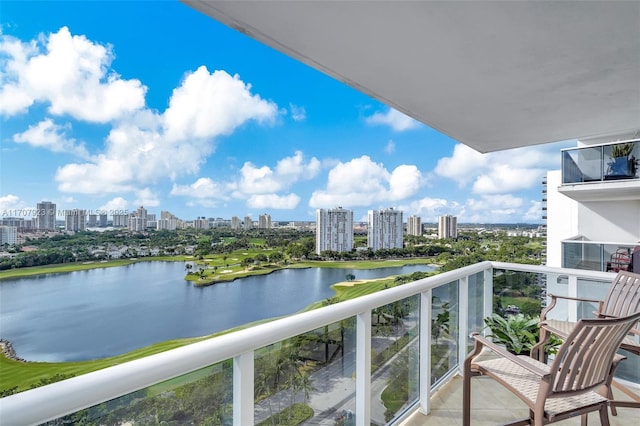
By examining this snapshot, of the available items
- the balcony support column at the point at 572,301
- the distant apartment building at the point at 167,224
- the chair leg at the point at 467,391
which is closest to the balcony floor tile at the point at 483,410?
the chair leg at the point at 467,391

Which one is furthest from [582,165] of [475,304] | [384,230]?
[384,230]

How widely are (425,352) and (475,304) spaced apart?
1.06m

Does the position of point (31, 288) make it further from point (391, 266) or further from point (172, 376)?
point (391, 266)

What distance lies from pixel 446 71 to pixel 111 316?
1197 centimetres

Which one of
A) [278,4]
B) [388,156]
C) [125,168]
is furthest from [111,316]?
[388,156]

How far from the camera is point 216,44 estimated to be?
781 inches

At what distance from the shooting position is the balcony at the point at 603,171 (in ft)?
23.6

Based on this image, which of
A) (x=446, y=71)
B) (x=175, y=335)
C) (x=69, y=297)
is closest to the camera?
(x=446, y=71)

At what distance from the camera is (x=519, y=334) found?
9.58 feet

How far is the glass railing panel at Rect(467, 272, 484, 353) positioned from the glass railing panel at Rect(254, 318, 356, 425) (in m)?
1.81

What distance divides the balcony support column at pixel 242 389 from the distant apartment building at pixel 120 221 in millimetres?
8318

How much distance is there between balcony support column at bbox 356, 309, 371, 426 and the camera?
1927 mm

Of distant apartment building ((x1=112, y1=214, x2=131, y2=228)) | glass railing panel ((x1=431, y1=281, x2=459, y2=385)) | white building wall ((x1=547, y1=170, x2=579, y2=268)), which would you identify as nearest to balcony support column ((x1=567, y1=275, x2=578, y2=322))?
glass railing panel ((x1=431, y1=281, x2=459, y2=385))

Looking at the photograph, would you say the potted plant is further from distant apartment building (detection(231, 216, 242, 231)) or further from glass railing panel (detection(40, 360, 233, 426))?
distant apartment building (detection(231, 216, 242, 231))
